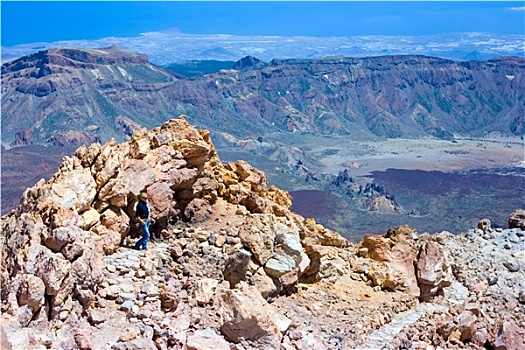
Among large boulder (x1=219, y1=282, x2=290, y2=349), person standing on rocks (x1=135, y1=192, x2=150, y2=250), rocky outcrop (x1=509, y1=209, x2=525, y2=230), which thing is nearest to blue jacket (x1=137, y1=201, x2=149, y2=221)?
person standing on rocks (x1=135, y1=192, x2=150, y2=250)

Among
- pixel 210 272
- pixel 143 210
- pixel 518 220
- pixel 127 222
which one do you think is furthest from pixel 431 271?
pixel 127 222

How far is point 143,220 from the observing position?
1417 centimetres

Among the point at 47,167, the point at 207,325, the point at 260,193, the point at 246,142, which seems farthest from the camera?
the point at 246,142

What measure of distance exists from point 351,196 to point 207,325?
121 meters

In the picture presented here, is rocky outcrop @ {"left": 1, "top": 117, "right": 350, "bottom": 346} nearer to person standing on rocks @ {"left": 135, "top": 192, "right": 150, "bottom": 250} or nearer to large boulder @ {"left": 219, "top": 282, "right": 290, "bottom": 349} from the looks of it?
large boulder @ {"left": 219, "top": 282, "right": 290, "bottom": 349}

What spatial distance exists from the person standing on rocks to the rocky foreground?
301 millimetres

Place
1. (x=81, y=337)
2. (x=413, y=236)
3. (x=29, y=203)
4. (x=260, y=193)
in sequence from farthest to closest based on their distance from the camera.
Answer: (x=413, y=236)
(x=260, y=193)
(x=29, y=203)
(x=81, y=337)

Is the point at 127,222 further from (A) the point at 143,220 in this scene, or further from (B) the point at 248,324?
(B) the point at 248,324

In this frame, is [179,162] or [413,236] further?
[413,236]

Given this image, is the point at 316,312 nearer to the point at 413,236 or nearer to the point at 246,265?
the point at 246,265

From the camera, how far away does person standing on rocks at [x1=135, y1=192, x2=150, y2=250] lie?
45.9 feet

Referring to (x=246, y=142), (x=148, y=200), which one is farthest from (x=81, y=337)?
(x=246, y=142)

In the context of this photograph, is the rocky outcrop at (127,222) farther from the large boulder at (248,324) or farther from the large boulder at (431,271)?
the large boulder at (431,271)

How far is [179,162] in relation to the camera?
16734 millimetres
